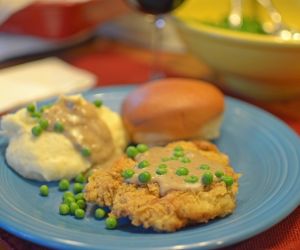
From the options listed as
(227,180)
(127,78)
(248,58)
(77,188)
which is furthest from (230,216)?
(127,78)

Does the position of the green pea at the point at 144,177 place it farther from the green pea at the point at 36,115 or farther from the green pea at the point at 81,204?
the green pea at the point at 36,115

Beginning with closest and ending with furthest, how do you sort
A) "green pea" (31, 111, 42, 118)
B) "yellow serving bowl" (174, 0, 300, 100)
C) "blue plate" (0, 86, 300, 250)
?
"blue plate" (0, 86, 300, 250), "green pea" (31, 111, 42, 118), "yellow serving bowl" (174, 0, 300, 100)

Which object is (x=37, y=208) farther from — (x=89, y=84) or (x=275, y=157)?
(x=89, y=84)

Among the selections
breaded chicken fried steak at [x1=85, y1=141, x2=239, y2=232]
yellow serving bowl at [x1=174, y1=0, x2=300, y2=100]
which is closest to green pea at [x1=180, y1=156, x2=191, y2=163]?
breaded chicken fried steak at [x1=85, y1=141, x2=239, y2=232]

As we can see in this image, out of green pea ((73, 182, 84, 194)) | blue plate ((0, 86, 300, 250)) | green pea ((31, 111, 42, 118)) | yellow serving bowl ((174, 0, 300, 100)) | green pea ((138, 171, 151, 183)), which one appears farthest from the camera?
yellow serving bowl ((174, 0, 300, 100))

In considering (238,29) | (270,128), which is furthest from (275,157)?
(238,29)

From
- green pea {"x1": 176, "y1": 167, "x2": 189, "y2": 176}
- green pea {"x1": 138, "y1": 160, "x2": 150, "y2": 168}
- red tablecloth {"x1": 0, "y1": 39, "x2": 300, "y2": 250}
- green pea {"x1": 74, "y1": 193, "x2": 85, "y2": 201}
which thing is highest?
green pea {"x1": 176, "y1": 167, "x2": 189, "y2": 176}

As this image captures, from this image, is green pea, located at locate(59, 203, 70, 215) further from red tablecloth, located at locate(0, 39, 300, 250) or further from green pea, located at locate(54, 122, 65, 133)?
green pea, located at locate(54, 122, 65, 133)
